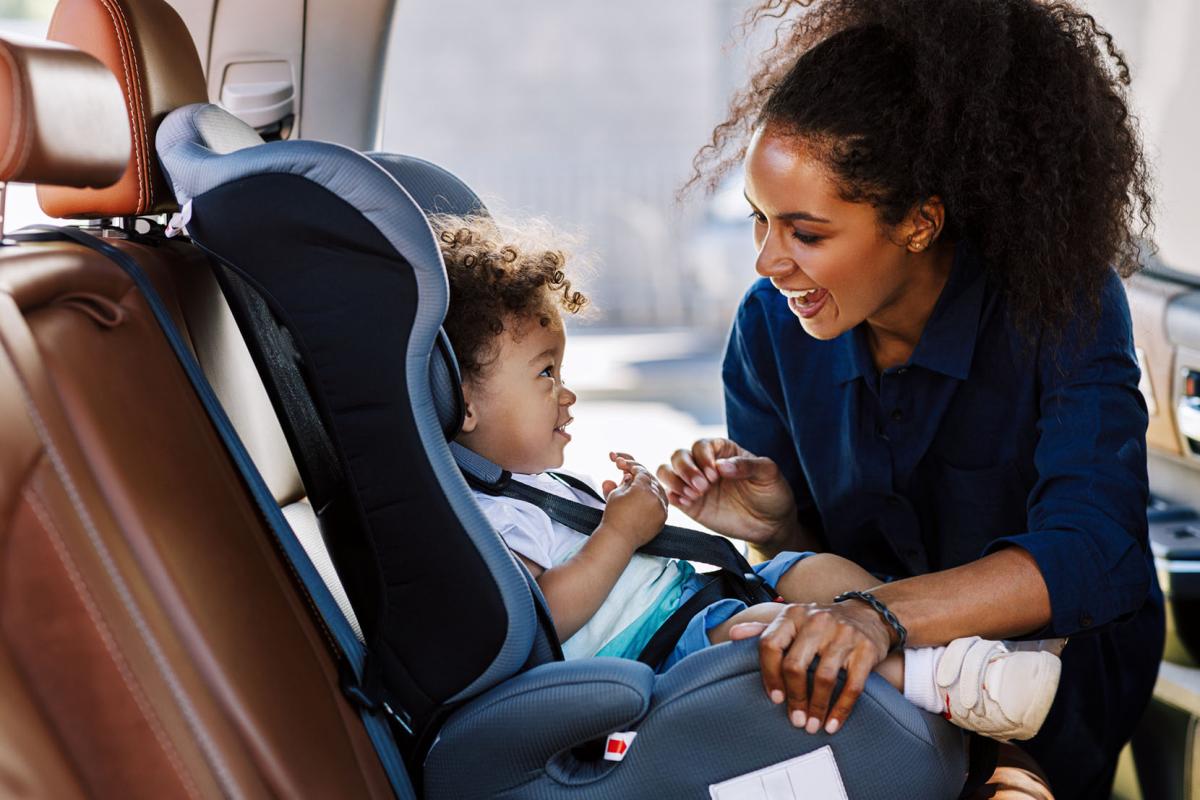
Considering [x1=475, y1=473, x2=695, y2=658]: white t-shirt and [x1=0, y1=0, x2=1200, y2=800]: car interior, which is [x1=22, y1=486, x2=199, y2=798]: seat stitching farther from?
[x1=475, y1=473, x2=695, y2=658]: white t-shirt

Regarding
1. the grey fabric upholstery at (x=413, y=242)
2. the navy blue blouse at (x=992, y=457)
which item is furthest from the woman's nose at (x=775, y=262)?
the grey fabric upholstery at (x=413, y=242)

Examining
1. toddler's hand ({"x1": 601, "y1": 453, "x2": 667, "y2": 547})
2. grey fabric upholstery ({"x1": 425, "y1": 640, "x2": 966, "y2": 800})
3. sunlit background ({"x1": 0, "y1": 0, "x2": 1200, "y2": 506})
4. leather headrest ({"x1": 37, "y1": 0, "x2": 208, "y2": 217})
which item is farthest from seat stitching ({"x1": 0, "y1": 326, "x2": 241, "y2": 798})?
sunlit background ({"x1": 0, "y1": 0, "x2": 1200, "y2": 506})

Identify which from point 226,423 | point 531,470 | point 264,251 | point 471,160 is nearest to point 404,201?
point 264,251

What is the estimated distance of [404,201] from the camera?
1.25 metres

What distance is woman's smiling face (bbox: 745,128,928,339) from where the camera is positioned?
1.67 m

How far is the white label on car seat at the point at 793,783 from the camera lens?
1.27 m

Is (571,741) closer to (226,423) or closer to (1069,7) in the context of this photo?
(226,423)

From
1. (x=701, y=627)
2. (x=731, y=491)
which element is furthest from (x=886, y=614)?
(x=731, y=491)

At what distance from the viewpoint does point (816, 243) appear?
169cm

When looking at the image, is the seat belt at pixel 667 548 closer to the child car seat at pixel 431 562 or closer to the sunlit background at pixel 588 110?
the child car seat at pixel 431 562

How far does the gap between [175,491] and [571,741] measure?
45 cm

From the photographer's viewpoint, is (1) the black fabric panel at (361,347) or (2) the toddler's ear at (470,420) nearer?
(1) the black fabric panel at (361,347)

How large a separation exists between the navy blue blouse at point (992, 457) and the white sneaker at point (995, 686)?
0.21 meters

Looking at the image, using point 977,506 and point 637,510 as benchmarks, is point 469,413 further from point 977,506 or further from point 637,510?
point 977,506
